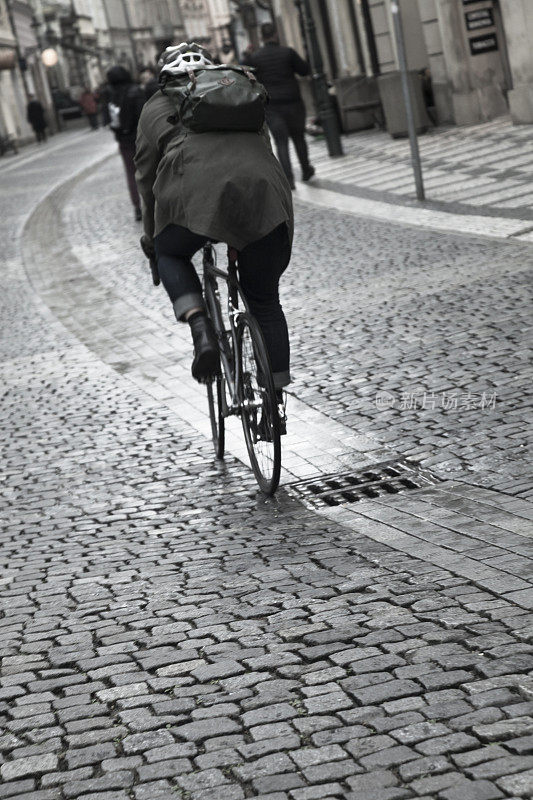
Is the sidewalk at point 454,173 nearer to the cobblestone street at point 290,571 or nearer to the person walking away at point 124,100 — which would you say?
the person walking away at point 124,100

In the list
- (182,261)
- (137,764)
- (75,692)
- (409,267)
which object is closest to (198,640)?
(75,692)

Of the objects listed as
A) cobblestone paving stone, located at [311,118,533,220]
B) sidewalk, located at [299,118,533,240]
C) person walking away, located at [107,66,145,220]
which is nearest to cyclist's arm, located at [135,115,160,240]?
sidewalk, located at [299,118,533,240]

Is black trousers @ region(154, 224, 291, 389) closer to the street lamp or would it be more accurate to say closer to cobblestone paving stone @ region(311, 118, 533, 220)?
cobblestone paving stone @ region(311, 118, 533, 220)

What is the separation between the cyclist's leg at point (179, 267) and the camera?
5523 millimetres

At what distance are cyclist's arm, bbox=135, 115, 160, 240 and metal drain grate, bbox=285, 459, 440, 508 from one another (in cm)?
120

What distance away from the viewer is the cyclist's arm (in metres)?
5.59

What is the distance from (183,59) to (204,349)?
45.4 inches

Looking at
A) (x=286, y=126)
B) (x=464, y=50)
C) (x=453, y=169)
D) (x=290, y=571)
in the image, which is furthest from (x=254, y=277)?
(x=464, y=50)

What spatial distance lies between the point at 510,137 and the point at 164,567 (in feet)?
47.5

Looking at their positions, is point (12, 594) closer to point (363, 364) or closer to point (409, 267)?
point (363, 364)

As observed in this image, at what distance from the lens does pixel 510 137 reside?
1830 centimetres

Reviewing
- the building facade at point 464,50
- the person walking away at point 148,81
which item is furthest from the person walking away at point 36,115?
the person walking away at point 148,81

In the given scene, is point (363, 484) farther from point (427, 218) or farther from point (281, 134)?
point (281, 134)

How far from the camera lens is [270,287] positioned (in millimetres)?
5594
